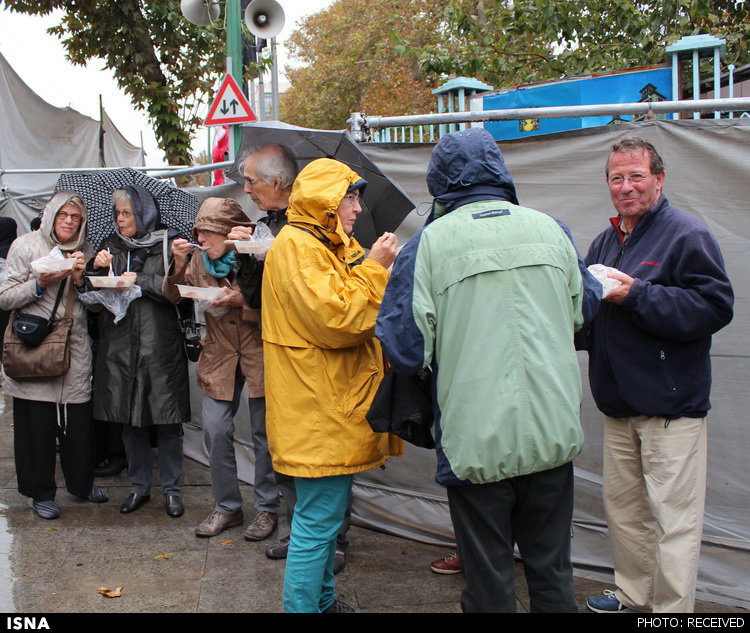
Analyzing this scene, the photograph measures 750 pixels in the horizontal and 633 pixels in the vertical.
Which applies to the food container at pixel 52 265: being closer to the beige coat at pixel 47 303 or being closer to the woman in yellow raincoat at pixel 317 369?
the beige coat at pixel 47 303

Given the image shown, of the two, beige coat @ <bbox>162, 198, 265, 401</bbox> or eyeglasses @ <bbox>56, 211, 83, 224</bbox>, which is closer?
beige coat @ <bbox>162, 198, 265, 401</bbox>

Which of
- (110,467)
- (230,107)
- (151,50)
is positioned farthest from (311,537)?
(151,50)

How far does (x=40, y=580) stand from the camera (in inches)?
142

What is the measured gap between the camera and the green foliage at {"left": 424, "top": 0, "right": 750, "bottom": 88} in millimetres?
8758

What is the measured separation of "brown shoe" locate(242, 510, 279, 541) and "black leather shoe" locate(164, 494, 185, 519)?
1.81 ft

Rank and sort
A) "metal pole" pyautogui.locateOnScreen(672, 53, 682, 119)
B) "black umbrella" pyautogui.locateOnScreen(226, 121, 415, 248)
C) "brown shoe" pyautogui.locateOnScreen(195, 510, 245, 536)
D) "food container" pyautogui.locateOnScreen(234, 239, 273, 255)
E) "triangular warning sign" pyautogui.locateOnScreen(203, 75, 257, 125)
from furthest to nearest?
"triangular warning sign" pyautogui.locateOnScreen(203, 75, 257, 125), "metal pole" pyautogui.locateOnScreen(672, 53, 682, 119), "brown shoe" pyautogui.locateOnScreen(195, 510, 245, 536), "black umbrella" pyautogui.locateOnScreen(226, 121, 415, 248), "food container" pyautogui.locateOnScreen(234, 239, 273, 255)

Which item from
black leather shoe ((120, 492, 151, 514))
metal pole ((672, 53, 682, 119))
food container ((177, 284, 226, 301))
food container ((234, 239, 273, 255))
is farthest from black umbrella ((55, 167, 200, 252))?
metal pole ((672, 53, 682, 119))

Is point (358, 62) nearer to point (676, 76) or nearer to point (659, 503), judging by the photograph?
point (676, 76)

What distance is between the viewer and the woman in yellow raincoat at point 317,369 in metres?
2.79

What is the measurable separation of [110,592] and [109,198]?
2391 millimetres

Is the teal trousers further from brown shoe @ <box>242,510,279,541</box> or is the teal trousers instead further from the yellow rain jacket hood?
brown shoe @ <box>242,510,279,541</box>

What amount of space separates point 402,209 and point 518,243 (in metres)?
1.61
